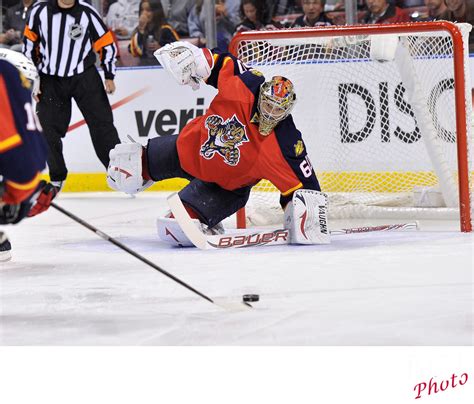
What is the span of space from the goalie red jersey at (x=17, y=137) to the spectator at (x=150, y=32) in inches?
194

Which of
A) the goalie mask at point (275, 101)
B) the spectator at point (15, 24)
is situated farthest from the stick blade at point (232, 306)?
the spectator at point (15, 24)

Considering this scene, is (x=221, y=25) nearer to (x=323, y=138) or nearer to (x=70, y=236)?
(x=323, y=138)

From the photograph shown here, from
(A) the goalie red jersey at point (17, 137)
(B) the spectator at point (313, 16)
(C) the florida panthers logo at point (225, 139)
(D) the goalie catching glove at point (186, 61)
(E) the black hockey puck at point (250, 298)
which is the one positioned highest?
(A) the goalie red jersey at point (17, 137)

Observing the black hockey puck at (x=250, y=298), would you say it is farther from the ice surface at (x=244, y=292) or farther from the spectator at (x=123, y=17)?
the spectator at (x=123, y=17)

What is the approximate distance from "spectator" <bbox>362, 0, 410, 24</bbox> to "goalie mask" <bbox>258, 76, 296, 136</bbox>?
8.47 feet

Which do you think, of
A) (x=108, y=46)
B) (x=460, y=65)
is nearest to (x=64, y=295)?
(x=460, y=65)

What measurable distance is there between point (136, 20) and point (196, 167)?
9.62 ft

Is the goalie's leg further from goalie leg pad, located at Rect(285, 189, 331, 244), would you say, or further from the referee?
the referee

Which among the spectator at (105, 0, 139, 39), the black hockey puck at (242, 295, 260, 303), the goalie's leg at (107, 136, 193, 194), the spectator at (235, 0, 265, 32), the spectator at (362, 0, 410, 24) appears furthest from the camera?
the spectator at (105, 0, 139, 39)

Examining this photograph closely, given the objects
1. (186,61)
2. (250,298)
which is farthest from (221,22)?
(250,298)

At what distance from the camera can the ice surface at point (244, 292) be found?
3.10 meters

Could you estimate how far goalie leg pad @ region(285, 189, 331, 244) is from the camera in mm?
4547

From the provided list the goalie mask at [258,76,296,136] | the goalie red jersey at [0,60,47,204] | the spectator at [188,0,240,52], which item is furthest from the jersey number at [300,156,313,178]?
the spectator at [188,0,240,52]

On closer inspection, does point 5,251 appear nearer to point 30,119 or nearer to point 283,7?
point 30,119
